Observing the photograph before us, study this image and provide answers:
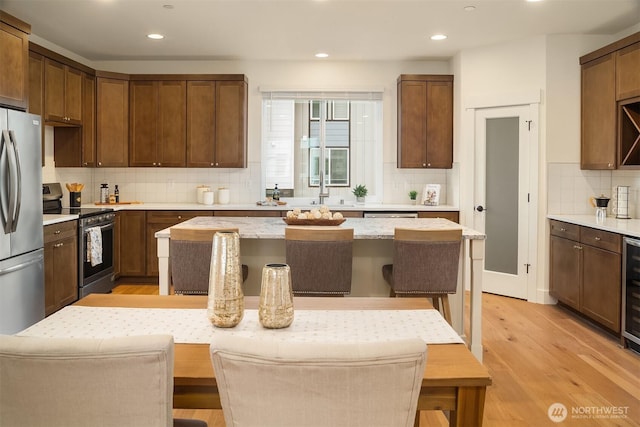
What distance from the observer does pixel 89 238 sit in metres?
5.12

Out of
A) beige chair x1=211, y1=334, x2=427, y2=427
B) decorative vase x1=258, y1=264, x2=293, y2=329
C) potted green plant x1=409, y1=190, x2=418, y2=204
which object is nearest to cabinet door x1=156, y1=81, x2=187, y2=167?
potted green plant x1=409, y1=190, x2=418, y2=204

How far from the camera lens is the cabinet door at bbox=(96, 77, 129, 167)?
20.0ft

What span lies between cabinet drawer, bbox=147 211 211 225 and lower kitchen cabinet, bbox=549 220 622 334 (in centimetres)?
370

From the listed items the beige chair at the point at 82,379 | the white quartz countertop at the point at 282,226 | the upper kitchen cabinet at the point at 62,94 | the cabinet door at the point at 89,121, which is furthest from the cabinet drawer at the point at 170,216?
the beige chair at the point at 82,379

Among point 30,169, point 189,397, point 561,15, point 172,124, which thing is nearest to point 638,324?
point 561,15

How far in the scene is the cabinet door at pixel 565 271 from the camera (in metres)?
4.70

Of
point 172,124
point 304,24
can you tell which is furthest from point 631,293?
point 172,124

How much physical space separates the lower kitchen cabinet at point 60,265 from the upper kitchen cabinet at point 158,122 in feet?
5.42

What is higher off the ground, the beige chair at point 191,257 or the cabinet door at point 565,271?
the beige chair at point 191,257

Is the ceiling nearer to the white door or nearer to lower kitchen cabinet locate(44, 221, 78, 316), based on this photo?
the white door

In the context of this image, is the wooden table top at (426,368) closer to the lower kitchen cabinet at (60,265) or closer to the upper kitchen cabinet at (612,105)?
the lower kitchen cabinet at (60,265)

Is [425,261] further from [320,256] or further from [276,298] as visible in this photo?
[276,298]

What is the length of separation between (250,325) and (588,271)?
12.2 feet

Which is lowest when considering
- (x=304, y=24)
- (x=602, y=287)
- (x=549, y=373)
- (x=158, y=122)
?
(x=549, y=373)
